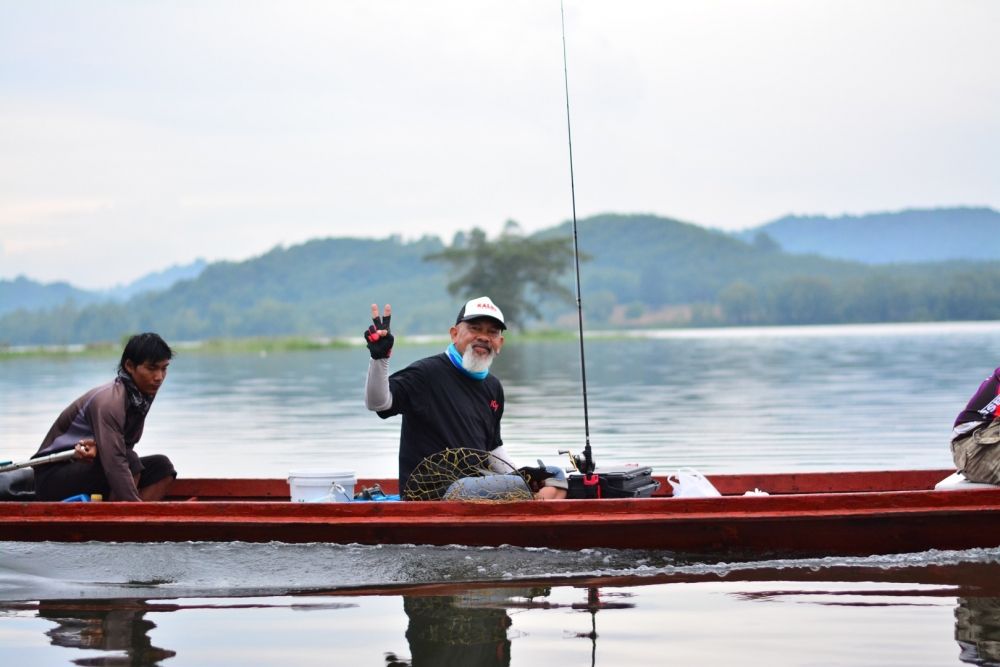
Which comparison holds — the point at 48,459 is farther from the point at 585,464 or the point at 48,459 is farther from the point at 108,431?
the point at 585,464

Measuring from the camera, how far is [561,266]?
3986 inches

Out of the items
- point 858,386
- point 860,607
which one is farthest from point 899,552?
point 858,386

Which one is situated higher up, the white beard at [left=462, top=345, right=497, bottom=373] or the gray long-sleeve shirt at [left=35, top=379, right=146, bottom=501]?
the white beard at [left=462, top=345, right=497, bottom=373]

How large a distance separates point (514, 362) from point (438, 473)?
35787 mm

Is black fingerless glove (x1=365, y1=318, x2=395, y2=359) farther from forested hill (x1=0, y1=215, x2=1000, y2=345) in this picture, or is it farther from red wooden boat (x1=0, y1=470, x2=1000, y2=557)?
forested hill (x1=0, y1=215, x2=1000, y2=345)

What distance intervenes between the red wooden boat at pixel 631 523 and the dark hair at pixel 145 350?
82cm

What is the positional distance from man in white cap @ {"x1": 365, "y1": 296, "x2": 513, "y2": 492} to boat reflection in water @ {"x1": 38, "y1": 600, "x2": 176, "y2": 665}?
164cm

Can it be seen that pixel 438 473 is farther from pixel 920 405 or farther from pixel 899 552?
pixel 920 405

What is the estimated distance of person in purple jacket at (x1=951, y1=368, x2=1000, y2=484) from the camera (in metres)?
6.70

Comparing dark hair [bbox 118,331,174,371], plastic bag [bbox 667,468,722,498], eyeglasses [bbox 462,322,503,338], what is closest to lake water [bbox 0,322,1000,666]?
plastic bag [bbox 667,468,722,498]

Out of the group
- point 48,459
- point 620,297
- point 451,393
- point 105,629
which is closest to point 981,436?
point 451,393

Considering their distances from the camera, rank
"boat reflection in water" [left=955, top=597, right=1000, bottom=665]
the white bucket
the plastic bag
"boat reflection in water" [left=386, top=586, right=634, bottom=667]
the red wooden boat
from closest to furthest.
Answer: "boat reflection in water" [left=955, top=597, right=1000, bottom=665] → "boat reflection in water" [left=386, top=586, right=634, bottom=667] → the red wooden boat → the plastic bag → the white bucket

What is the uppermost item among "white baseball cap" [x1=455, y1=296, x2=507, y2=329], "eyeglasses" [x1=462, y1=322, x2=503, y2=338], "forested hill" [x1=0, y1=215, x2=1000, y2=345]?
"forested hill" [x1=0, y1=215, x2=1000, y2=345]

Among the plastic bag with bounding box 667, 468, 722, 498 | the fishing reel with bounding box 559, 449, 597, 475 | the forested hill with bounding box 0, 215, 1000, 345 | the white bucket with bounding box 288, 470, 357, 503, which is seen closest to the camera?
the fishing reel with bounding box 559, 449, 597, 475
